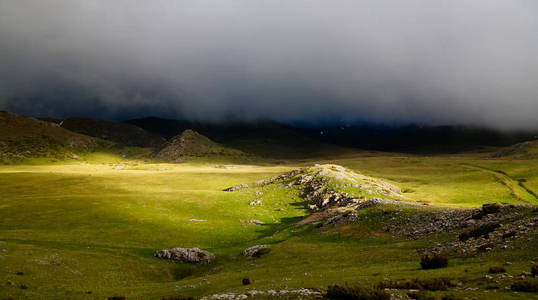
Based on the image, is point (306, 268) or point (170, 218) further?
point (170, 218)

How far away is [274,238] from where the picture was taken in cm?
5444

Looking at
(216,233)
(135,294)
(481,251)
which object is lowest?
(216,233)

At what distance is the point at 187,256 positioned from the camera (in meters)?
45.4

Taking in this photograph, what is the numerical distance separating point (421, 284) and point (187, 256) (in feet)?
118

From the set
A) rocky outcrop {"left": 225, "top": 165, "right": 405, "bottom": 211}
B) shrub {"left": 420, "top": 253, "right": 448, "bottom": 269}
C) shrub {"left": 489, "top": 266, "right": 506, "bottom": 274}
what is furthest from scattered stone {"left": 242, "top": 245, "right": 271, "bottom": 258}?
rocky outcrop {"left": 225, "top": 165, "right": 405, "bottom": 211}

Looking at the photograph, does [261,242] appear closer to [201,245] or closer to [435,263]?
[201,245]

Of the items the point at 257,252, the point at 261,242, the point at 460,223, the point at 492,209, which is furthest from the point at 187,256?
the point at 492,209

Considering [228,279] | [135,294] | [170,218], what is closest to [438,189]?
[170,218]

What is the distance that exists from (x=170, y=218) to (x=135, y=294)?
46908 mm

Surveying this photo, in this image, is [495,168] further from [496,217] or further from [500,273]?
[500,273]

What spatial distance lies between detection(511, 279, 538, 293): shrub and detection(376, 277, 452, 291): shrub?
2.96 m

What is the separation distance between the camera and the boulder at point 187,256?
44.9 metres

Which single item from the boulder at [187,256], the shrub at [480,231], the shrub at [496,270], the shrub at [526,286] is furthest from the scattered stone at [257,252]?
the shrub at [526,286]

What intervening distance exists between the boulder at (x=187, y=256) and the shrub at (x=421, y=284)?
32684 millimetres
